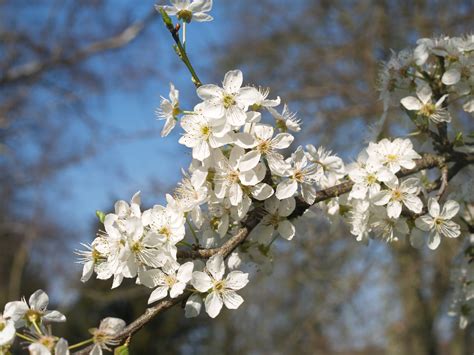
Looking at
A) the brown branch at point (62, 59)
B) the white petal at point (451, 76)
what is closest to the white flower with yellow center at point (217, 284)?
the white petal at point (451, 76)

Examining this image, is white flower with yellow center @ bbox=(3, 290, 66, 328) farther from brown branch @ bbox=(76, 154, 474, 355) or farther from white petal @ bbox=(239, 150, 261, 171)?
white petal @ bbox=(239, 150, 261, 171)

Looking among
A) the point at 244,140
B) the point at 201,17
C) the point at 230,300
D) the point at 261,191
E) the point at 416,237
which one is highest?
the point at 201,17

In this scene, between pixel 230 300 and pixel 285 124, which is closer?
pixel 230 300

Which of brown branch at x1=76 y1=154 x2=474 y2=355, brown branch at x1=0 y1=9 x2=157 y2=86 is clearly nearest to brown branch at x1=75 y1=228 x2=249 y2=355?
brown branch at x1=76 y1=154 x2=474 y2=355

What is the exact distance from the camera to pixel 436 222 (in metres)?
1.50

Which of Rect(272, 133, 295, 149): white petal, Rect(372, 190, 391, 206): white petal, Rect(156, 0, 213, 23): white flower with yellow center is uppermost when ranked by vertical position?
Rect(156, 0, 213, 23): white flower with yellow center

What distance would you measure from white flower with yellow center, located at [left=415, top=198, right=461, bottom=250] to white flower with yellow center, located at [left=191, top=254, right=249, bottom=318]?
541 millimetres

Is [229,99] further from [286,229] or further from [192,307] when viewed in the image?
[192,307]

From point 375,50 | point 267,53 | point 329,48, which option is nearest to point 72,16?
point 267,53

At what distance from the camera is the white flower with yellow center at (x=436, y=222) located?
1.47 m

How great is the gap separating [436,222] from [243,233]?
56cm

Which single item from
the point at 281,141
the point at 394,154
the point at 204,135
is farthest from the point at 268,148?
the point at 394,154

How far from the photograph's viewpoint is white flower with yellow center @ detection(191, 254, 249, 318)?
4.23 feet

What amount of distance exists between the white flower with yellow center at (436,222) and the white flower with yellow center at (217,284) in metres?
0.54
